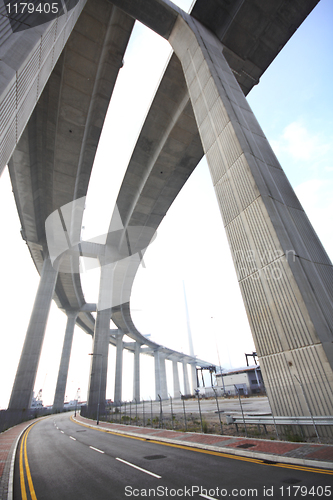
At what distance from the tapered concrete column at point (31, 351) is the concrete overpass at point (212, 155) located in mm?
601

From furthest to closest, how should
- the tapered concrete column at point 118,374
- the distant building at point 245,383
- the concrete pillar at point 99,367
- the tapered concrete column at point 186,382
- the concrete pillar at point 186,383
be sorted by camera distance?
1. the tapered concrete column at point 186,382
2. the concrete pillar at point 186,383
3. the tapered concrete column at point 118,374
4. the distant building at point 245,383
5. the concrete pillar at point 99,367

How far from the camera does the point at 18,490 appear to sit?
6.30 m

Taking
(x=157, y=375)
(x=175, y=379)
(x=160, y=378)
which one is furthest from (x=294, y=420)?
(x=175, y=379)

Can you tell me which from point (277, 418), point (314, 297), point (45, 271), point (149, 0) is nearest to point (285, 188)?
point (314, 297)

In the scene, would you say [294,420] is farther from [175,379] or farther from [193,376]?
[193,376]

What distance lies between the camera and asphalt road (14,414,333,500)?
189 inches

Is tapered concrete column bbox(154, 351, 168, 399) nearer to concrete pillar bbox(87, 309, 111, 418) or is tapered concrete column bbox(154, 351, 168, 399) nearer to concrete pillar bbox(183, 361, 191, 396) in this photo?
concrete pillar bbox(183, 361, 191, 396)

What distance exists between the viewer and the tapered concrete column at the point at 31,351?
2814 centimetres

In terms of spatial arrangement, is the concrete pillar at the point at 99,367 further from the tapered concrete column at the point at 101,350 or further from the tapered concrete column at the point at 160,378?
the tapered concrete column at the point at 160,378

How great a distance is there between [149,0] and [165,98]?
5776 millimetres

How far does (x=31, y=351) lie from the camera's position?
29.5 m

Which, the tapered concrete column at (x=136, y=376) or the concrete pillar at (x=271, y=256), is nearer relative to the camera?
the concrete pillar at (x=271, y=256)

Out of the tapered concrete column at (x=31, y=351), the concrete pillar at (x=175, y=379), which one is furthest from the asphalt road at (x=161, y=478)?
the concrete pillar at (x=175, y=379)

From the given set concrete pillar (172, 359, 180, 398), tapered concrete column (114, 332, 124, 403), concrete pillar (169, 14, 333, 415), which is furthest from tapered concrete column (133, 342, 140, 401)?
concrete pillar (169, 14, 333, 415)
